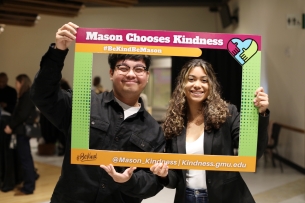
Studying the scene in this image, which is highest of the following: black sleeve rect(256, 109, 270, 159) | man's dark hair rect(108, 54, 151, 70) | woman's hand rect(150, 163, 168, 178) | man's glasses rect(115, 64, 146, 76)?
man's dark hair rect(108, 54, 151, 70)

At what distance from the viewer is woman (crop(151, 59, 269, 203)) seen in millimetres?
1775

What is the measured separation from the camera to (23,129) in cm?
475

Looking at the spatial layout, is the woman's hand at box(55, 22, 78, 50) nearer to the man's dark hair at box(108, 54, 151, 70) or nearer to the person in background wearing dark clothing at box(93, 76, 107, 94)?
the man's dark hair at box(108, 54, 151, 70)

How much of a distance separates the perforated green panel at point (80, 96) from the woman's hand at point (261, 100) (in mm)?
765

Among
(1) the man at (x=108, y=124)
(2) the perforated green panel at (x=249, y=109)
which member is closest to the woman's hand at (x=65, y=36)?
(1) the man at (x=108, y=124)

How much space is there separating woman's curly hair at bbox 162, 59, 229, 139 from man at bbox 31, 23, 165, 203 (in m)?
0.13

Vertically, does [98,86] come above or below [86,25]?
below

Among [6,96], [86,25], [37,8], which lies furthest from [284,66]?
[86,25]

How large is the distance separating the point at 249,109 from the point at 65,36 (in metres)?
0.90

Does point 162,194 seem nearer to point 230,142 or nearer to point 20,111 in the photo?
point 20,111

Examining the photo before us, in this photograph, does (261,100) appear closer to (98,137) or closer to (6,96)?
(98,137)

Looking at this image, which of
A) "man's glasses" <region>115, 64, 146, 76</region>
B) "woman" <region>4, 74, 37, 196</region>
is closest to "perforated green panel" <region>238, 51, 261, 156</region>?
"man's glasses" <region>115, 64, 146, 76</region>

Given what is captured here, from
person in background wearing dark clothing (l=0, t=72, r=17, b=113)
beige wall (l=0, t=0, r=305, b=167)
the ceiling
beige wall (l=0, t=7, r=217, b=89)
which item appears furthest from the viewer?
beige wall (l=0, t=7, r=217, b=89)

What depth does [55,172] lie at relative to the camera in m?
5.92
